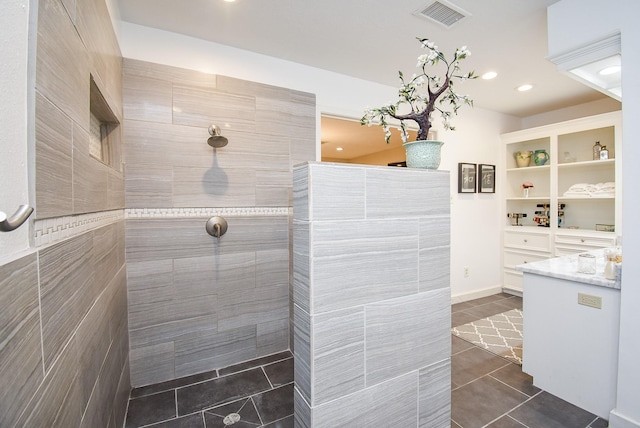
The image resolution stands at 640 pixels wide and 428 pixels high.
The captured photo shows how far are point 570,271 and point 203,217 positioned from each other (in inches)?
100

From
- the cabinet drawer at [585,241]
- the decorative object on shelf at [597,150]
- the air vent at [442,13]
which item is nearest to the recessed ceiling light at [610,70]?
the air vent at [442,13]

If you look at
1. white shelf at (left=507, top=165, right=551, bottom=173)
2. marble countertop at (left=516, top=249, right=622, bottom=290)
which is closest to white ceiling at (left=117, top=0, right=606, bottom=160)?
white shelf at (left=507, top=165, right=551, bottom=173)

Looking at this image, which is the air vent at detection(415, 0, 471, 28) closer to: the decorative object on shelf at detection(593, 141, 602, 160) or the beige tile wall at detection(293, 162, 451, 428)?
the beige tile wall at detection(293, 162, 451, 428)

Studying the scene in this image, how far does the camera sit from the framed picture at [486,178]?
381 centimetres

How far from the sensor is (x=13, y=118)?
0.56 meters

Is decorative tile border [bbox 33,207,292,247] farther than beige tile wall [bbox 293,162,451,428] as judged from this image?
No

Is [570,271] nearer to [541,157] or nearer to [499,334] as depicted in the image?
[499,334]

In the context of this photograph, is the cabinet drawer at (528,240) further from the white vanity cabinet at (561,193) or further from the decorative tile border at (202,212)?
the decorative tile border at (202,212)

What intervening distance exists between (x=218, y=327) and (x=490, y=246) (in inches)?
143

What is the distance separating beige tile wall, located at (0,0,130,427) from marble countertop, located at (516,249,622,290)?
2373 mm

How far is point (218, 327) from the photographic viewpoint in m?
2.20

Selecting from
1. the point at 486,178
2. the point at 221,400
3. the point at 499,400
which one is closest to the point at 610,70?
the point at 486,178

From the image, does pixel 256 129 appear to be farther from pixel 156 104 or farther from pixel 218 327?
pixel 218 327

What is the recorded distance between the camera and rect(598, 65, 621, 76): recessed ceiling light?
1.84 m
